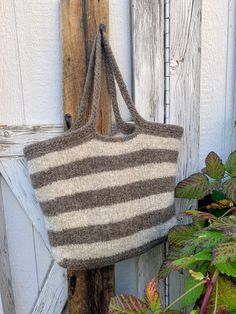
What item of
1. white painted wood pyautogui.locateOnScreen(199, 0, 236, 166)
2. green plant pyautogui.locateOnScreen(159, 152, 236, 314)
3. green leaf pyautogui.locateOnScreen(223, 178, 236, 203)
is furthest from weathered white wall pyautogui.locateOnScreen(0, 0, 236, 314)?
green plant pyautogui.locateOnScreen(159, 152, 236, 314)

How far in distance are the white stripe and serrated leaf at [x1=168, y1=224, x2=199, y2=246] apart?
90mm

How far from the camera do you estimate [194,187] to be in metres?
1.00

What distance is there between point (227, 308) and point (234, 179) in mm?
340

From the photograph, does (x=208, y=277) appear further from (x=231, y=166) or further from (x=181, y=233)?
(x=231, y=166)

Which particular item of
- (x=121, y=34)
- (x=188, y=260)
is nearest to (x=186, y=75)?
(x=121, y=34)

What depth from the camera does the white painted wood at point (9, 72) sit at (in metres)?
1.00

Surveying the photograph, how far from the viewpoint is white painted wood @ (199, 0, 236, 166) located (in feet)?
3.56

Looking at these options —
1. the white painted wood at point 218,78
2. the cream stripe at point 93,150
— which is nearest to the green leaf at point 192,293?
the cream stripe at point 93,150

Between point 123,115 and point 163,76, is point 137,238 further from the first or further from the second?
point 163,76

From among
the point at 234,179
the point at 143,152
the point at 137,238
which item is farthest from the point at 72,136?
the point at 234,179

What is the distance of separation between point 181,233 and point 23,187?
0.48 metres

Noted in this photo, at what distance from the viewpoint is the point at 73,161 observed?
882mm

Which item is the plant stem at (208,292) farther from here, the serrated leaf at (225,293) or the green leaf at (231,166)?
the green leaf at (231,166)

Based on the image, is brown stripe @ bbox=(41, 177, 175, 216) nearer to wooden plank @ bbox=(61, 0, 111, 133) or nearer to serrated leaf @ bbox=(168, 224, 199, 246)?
serrated leaf @ bbox=(168, 224, 199, 246)
